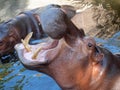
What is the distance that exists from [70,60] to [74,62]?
0.09ft

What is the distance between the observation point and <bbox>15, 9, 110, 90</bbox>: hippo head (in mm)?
2215

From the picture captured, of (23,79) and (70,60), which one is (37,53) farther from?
(23,79)

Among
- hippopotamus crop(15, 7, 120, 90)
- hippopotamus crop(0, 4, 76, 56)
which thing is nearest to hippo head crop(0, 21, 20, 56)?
hippopotamus crop(0, 4, 76, 56)

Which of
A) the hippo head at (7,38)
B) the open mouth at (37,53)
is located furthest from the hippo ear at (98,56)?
the hippo head at (7,38)

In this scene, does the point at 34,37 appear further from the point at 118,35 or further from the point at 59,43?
the point at 59,43

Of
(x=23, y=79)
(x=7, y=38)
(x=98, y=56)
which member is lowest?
(x=7, y=38)

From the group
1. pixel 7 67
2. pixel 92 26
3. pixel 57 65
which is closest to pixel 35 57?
pixel 57 65

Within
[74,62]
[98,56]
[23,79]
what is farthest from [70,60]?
[23,79]

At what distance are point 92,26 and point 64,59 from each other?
324cm

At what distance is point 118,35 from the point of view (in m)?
4.79

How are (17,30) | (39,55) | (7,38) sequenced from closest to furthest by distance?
(39,55)
(7,38)
(17,30)

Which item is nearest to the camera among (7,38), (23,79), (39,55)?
(39,55)

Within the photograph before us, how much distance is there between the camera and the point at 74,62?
225 centimetres

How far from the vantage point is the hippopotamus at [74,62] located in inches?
87.3
